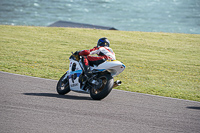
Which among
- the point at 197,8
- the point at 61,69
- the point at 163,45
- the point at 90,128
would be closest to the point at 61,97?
the point at 90,128

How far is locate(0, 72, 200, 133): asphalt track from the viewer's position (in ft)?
19.8

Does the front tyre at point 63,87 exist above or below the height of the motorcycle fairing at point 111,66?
below

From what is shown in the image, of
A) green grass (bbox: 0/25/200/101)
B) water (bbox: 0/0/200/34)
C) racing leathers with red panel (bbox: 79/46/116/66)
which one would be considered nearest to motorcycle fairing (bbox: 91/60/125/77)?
racing leathers with red panel (bbox: 79/46/116/66)

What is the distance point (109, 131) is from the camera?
5883mm

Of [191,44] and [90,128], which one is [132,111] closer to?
[90,128]

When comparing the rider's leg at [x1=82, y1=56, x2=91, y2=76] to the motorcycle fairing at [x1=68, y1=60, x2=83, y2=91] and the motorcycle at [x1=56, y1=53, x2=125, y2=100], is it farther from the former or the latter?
the motorcycle fairing at [x1=68, y1=60, x2=83, y2=91]

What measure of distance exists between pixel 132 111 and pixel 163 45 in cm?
2095

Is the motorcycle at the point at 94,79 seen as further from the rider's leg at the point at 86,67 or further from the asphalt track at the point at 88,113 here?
the asphalt track at the point at 88,113

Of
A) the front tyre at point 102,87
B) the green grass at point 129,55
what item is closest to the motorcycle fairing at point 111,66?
the front tyre at point 102,87

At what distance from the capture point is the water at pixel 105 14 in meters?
112

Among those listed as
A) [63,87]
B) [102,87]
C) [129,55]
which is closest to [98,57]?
[102,87]

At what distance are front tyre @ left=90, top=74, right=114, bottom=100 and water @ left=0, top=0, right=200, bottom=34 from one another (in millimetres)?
96164

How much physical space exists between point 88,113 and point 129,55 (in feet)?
50.2

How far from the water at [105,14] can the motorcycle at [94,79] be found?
95415 millimetres
